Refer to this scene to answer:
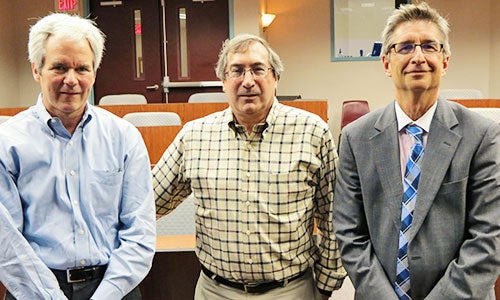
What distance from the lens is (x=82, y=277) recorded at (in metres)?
1.57

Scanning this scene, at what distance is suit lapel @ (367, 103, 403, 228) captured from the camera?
5.39 ft

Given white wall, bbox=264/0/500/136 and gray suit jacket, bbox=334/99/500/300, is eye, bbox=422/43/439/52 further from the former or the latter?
white wall, bbox=264/0/500/136

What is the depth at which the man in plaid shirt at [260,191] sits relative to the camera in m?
1.85

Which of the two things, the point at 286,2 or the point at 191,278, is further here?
the point at 286,2

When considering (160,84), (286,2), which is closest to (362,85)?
(286,2)

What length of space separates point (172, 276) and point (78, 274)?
1.04m

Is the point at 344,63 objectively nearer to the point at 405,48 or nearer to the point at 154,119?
the point at 154,119

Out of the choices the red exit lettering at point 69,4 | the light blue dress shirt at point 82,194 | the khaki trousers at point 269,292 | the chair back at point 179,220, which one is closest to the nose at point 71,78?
the light blue dress shirt at point 82,194

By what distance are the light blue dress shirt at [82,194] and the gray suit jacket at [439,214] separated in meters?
0.71

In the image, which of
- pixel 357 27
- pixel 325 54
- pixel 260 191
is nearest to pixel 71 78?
pixel 260 191

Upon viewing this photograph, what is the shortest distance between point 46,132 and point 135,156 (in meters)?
0.29

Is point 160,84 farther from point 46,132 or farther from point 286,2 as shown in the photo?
point 46,132

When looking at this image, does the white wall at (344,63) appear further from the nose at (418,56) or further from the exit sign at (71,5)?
the nose at (418,56)

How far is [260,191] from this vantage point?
6.11 feet
